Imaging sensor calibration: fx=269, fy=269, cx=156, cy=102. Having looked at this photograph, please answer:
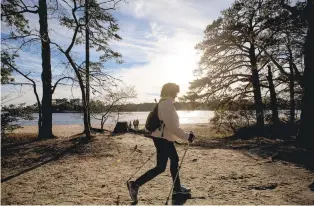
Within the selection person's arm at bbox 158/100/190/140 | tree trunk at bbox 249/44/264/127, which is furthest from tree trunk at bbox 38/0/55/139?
tree trunk at bbox 249/44/264/127

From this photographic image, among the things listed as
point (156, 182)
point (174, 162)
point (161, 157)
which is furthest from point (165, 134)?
point (156, 182)

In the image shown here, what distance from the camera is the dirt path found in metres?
4.97

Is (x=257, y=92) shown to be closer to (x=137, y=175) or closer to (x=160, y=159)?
(x=137, y=175)

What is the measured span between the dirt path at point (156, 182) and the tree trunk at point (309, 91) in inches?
111

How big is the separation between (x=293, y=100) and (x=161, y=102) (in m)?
16.5

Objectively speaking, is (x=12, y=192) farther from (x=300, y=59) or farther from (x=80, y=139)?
(x=300, y=59)

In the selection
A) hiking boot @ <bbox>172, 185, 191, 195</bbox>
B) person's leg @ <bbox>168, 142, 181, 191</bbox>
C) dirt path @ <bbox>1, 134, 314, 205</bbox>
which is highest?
person's leg @ <bbox>168, 142, 181, 191</bbox>

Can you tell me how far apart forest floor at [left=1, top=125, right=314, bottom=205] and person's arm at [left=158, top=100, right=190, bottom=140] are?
4.18ft

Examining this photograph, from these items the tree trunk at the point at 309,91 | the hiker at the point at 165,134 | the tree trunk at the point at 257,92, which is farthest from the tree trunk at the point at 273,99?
the hiker at the point at 165,134

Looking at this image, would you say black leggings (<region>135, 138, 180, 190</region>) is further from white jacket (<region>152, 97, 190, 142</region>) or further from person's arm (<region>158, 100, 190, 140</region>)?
person's arm (<region>158, 100, 190, 140</region>)

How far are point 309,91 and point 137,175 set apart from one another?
23.5 ft

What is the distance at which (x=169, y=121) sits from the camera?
4.55 m

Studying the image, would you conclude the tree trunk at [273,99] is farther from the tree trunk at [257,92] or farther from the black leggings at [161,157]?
the black leggings at [161,157]

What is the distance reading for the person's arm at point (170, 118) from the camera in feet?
14.9
